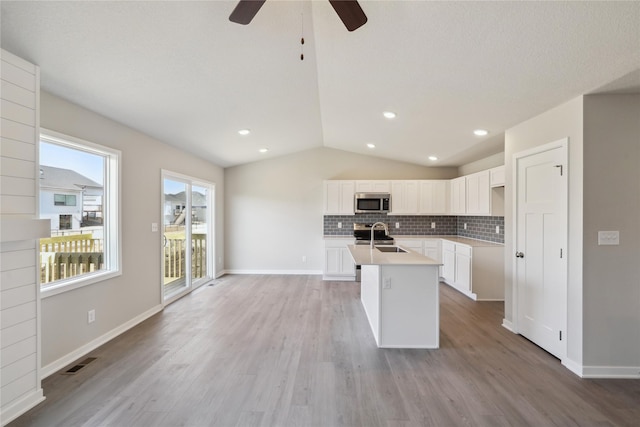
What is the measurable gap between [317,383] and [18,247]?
2390 millimetres

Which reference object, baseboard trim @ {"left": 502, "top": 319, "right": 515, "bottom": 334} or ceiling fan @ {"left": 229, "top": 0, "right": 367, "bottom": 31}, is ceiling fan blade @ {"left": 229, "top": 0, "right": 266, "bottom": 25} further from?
baseboard trim @ {"left": 502, "top": 319, "right": 515, "bottom": 334}

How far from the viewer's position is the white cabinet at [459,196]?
5113 mm

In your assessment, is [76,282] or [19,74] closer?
[19,74]

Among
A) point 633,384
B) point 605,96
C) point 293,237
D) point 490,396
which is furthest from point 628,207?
point 293,237

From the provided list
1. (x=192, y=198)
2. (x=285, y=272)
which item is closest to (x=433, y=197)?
(x=285, y=272)

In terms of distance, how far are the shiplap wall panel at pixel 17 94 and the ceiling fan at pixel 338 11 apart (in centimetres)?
163

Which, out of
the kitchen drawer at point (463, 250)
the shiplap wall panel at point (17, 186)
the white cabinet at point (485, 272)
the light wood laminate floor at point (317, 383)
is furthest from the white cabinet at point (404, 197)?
the shiplap wall panel at point (17, 186)

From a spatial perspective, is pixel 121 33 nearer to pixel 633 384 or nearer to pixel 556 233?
pixel 556 233

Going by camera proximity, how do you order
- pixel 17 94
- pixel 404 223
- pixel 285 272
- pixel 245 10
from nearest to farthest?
pixel 245 10 → pixel 17 94 → pixel 404 223 → pixel 285 272

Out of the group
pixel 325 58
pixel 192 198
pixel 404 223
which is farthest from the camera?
pixel 404 223

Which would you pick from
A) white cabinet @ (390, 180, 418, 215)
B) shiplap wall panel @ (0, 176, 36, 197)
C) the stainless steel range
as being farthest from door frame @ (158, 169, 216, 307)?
white cabinet @ (390, 180, 418, 215)

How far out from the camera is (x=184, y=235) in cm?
479

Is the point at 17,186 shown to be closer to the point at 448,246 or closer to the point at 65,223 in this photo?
the point at 65,223

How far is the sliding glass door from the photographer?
4.29 meters
